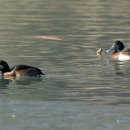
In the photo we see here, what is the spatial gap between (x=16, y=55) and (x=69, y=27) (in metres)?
8.90

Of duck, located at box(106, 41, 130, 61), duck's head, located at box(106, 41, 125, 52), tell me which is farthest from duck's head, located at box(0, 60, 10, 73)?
duck's head, located at box(106, 41, 125, 52)

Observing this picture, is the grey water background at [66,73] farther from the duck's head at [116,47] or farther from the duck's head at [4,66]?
the duck's head at [4,66]

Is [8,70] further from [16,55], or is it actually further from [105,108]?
[105,108]

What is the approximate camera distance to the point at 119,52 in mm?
24281

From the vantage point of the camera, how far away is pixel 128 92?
17.6m

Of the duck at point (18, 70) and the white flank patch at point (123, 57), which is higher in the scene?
the duck at point (18, 70)

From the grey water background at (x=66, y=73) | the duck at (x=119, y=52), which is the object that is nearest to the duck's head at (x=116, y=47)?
the duck at (x=119, y=52)

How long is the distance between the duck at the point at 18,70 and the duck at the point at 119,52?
4.29m

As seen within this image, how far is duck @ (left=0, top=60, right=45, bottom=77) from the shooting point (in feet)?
66.2

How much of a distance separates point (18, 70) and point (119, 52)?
15.1ft

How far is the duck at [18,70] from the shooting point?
2019 cm

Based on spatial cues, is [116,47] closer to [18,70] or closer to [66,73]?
[66,73]

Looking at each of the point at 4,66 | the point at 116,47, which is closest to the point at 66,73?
the point at 4,66

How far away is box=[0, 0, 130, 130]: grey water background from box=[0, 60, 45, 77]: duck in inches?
8.3
